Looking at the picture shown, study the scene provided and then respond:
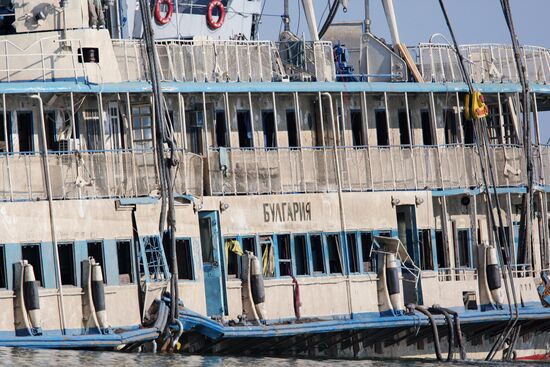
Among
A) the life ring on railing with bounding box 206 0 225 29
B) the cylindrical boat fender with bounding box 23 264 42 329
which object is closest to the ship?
the cylindrical boat fender with bounding box 23 264 42 329

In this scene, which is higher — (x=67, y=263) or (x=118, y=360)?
(x=67, y=263)

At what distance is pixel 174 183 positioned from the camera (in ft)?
121

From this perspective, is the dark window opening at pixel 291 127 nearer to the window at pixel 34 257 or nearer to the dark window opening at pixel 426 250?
the dark window opening at pixel 426 250

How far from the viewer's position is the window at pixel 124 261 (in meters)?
35.4

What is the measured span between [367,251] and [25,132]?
7.69 m

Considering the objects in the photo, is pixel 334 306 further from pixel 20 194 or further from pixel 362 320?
pixel 20 194

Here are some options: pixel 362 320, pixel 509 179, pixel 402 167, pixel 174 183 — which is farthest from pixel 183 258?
pixel 509 179

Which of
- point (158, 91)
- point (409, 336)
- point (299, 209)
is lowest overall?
point (409, 336)

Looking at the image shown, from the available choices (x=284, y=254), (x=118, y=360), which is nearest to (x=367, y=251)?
(x=284, y=254)

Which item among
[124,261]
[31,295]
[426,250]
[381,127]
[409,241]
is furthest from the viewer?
[381,127]

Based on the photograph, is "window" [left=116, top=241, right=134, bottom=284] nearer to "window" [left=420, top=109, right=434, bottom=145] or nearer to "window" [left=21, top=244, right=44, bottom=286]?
"window" [left=21, top=244, right=44, bottom=286]

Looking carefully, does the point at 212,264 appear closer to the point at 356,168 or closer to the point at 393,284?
the point at 393,284

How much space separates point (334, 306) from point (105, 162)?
5.76m

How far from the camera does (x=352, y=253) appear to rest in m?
39.6
